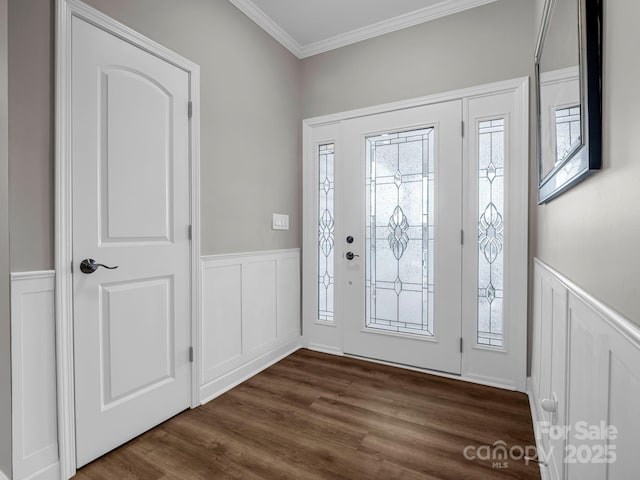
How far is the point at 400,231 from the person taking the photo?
276cm

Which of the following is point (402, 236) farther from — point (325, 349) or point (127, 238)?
point (127, 238)

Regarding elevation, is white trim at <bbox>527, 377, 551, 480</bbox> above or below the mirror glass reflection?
below

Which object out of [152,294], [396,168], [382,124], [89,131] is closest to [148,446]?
[152,294]

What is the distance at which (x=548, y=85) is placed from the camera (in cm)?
164

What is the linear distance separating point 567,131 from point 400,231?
63.3 inches

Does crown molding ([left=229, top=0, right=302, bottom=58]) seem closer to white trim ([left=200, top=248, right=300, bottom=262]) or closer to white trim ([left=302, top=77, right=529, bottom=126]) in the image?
white trim ([left=302, top=77, right=529, bottom=126])

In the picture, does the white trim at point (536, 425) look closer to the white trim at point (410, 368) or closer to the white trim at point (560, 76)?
the white trim at point (410, 368)

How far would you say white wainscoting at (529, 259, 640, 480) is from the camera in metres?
0.62

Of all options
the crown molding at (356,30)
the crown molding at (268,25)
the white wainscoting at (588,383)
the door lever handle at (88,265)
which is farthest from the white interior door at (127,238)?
the white wainscoting at (588,383)

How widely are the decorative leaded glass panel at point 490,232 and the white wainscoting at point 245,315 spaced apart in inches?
61.4

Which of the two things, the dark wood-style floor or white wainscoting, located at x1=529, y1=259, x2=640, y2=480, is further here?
the dark wood-style floor

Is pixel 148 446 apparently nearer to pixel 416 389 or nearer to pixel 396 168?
→ pixel 416 389

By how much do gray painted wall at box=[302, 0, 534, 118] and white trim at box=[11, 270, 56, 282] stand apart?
241cm

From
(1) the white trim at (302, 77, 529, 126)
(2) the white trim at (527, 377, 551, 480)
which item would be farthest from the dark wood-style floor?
(1) the white trim at (302, 77, 529, 126)
